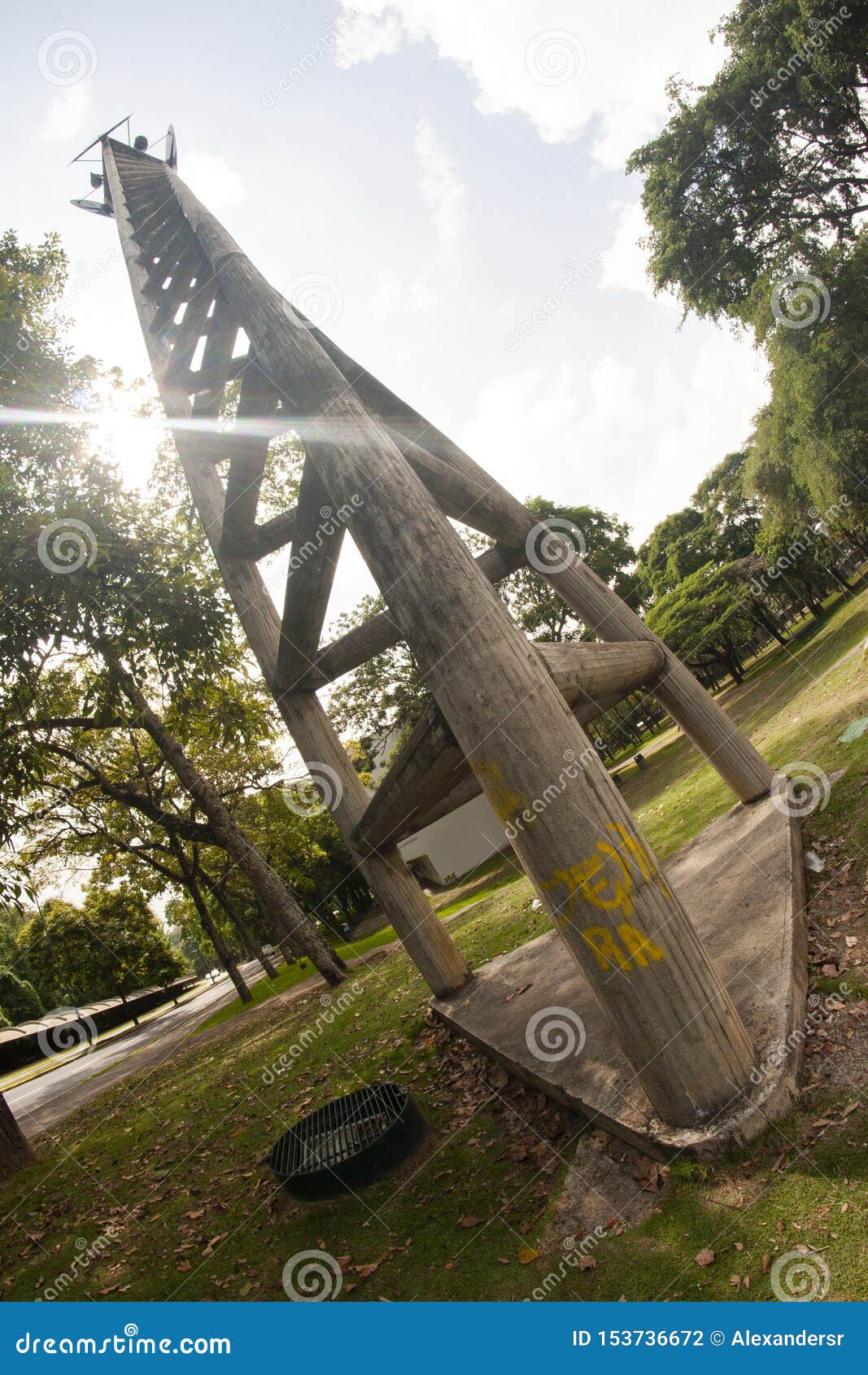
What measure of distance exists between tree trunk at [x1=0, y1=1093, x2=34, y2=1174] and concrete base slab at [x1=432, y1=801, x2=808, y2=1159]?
694 centimetres

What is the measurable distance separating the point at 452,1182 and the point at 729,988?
1.94m

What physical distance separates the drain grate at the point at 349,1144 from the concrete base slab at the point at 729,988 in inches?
27.8

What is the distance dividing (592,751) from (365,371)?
154 inches

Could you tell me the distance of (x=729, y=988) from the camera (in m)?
3.26

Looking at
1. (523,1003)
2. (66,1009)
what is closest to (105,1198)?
(523,1003)

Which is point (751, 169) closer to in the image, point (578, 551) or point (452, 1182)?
point (578, 551)

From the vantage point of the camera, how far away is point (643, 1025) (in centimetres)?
255

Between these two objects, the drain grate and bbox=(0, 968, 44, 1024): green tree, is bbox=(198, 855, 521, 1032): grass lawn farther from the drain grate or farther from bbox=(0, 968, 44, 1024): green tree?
bbox=(0, 968, 44, 1024): green tree

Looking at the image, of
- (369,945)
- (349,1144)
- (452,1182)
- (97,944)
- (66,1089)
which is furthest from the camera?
(97,944)

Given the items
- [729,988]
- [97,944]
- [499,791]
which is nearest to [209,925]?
[729,988]

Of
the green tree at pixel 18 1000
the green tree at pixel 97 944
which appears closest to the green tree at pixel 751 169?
the green tree at pixel 97 944

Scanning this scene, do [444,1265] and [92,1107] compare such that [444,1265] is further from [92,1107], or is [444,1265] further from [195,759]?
[195,759]

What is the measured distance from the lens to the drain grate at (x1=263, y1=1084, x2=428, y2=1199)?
12.8ft

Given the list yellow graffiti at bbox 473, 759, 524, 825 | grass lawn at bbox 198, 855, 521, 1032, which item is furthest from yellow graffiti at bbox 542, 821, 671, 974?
grass lawn at bbox 198, 855, 521, 1032
